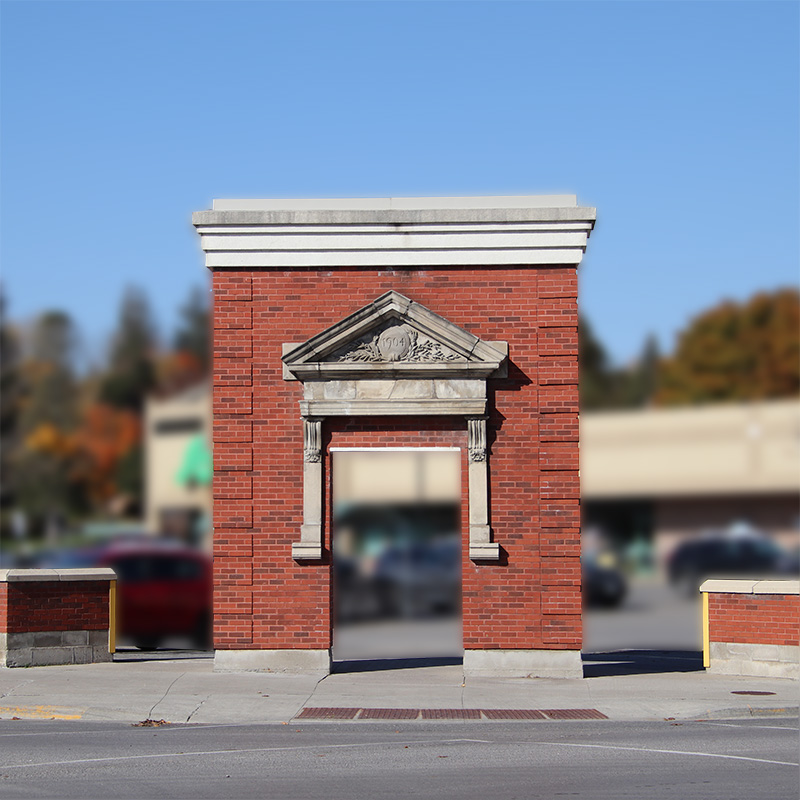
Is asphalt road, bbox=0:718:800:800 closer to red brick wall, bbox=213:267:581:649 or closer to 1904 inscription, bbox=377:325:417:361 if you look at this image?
red brick wall, bbox=213:267:581:649

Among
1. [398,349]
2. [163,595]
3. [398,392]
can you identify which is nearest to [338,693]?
[398,392]

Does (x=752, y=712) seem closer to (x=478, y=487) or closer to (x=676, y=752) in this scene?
(x=676, y=752)

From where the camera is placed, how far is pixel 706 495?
42.3m

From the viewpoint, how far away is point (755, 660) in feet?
51.2

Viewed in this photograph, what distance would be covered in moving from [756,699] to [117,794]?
8.06m

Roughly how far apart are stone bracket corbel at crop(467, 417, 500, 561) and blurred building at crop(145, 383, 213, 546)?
33.2 feet

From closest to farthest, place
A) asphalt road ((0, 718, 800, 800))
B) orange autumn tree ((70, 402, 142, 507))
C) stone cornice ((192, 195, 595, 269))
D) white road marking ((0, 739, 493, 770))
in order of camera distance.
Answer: asphalt road ((0, 718, 800, 800))
white road marking ((0, 739, 493, 770))
stone cornice ((192, 195, 595, 269))
orange autumn tree ((70, 402, 142, 507))

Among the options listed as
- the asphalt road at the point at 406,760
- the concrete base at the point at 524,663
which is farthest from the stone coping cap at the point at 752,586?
the asphalt road at the point at 406,760

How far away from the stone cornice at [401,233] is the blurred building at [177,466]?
9.22 m

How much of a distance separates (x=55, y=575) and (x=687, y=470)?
99.1ft

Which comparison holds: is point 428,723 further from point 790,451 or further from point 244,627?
point 790,451

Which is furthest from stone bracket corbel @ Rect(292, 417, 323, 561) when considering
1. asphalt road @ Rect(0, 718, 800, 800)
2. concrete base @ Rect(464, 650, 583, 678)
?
asphalt road @ Rect(0, 718, 800, 800)

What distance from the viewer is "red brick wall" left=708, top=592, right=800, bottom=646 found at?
603 inches

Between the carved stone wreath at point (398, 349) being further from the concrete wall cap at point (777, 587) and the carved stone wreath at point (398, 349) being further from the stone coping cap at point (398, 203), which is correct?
the concrete wall cap at point (777, 587)
